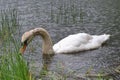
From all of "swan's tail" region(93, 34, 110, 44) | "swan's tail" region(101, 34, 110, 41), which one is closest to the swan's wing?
"swan's tail" region(93, 34, 110, 44)

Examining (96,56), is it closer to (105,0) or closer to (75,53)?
(75,53)

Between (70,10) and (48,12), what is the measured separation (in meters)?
1.11

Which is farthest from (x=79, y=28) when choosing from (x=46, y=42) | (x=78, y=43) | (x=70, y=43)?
(x=46, y=42)

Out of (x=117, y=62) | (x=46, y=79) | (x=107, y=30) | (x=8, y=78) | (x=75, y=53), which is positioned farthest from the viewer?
(x=107, y=30)

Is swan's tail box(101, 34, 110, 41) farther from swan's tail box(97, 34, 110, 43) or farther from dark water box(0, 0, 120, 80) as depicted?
dark water box(0, 0, 120, 80)

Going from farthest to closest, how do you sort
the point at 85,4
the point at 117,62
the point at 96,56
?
the point at 85,4, the point at 96,56, the point at 117,62

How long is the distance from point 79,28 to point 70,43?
2.21m

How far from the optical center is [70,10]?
17.5m

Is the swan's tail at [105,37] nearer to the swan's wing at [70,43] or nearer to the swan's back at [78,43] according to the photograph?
the swan's back at [78,43]

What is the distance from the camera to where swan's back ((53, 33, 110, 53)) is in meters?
12.4

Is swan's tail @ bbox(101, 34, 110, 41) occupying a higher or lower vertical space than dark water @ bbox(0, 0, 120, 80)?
higher

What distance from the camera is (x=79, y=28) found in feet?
47.9

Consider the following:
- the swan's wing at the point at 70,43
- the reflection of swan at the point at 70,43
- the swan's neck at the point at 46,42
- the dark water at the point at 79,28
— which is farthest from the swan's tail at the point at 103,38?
the swan's neck at the point at 46,42

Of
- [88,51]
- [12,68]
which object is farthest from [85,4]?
[12,68]
